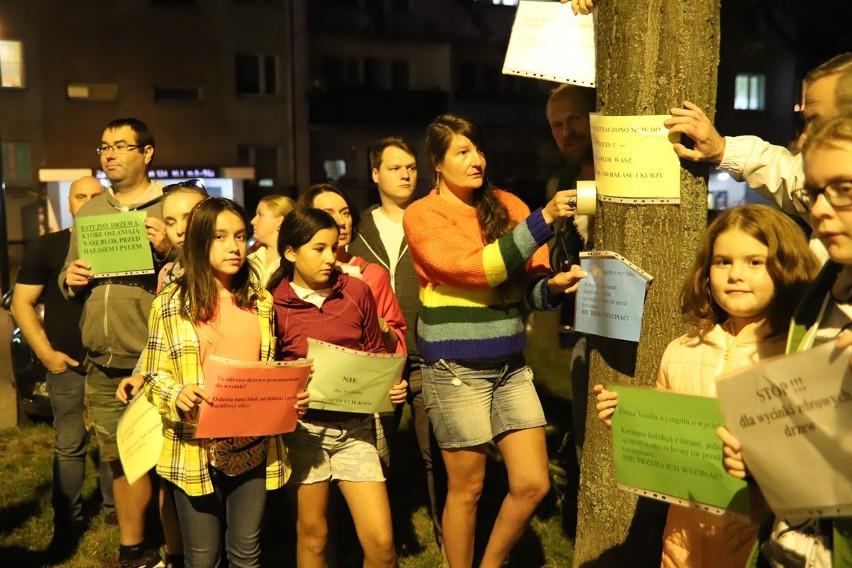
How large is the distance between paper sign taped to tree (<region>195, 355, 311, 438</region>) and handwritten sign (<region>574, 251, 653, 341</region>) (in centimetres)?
112

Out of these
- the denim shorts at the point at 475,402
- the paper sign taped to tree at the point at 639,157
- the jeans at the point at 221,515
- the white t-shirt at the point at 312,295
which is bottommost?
the jeans at the point at 221,515

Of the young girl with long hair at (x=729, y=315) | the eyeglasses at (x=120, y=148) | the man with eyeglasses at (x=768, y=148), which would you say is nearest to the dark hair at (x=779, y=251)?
the young girl with long hair at (x=729, y=315)

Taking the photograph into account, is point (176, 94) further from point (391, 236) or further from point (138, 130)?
point (391, 236)

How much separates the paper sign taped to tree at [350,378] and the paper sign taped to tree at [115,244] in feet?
4.63

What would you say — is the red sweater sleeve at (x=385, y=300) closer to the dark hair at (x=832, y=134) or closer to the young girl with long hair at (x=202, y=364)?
the young girl with long hair at (x=202, y=364)

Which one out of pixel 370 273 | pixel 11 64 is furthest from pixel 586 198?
pixel 11 64

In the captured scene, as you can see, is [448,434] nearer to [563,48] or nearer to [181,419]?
[181,419]

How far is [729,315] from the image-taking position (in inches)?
122

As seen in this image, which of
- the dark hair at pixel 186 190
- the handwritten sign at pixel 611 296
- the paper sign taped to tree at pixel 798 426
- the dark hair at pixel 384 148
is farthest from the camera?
the dark hair at pixel 384 148

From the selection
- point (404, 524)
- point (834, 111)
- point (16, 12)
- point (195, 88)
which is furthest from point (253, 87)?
point (834, 111)

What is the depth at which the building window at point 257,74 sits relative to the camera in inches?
1171

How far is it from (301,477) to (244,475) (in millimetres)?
241

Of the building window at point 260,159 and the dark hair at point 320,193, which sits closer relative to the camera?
the dark hair at point 320,193

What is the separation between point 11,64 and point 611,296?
1052 inches
